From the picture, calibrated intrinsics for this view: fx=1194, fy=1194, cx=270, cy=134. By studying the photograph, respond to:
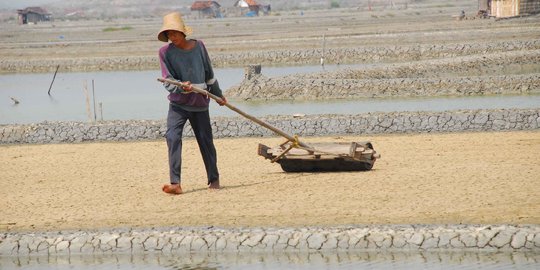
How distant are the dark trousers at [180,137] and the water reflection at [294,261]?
5.49 feet

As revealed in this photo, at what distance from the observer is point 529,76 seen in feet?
74.3

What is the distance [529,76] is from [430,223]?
14.7 meters

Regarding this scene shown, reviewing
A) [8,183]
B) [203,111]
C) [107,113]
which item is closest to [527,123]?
[203,111]

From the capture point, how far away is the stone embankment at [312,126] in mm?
14500

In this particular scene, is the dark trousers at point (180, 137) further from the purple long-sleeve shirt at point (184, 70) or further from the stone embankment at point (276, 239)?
the stone embankment at point (276, 239)

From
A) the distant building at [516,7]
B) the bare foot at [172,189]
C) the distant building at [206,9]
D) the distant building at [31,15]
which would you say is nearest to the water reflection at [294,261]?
the bare foot at [172,189]

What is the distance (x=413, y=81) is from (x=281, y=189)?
1334 centimetres

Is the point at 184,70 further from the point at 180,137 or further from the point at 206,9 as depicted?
the point at 206,9

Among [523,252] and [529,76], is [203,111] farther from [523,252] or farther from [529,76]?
[529,76]

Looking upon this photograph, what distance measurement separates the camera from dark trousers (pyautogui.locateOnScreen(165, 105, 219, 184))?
1028 cm

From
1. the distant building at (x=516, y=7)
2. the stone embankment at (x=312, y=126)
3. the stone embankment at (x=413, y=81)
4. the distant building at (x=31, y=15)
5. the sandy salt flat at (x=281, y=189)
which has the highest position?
the sandy salt flat at (x=281, y=189)

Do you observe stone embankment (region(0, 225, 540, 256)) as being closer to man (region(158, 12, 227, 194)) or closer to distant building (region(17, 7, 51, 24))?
man (region(158, 12, 227, 194))

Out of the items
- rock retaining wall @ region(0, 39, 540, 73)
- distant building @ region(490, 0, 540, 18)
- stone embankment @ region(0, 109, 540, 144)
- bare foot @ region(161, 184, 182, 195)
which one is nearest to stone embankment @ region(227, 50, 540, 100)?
rock retaining wall @ region(0, 39, 540, 73)

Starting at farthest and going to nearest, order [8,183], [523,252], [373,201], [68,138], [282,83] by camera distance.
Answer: [282,83]
[68,138]
[8,183]
[373,201]
[523,252]
